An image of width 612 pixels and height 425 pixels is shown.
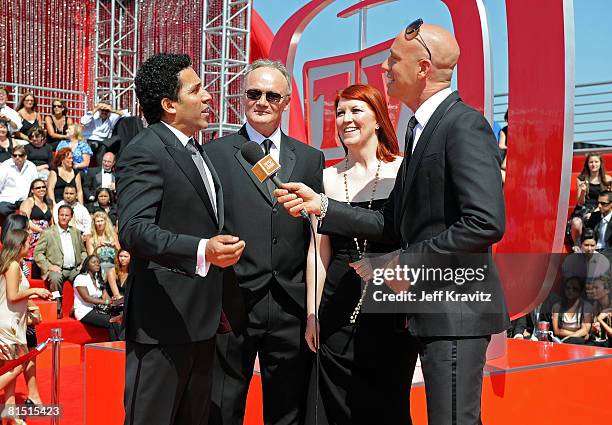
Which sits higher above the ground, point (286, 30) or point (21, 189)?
point (286, 30)

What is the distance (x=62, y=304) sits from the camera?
9.68 m

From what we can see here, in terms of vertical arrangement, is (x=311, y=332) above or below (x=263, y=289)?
below

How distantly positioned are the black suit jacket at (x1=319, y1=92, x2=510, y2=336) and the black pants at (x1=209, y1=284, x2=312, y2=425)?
2.89ft

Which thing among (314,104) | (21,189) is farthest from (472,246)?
(21,189)

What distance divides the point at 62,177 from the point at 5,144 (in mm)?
993

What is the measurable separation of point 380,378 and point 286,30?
17.7ft

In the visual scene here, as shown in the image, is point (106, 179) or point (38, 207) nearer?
point (38, 207)

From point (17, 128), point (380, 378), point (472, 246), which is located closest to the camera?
point (472, 246)

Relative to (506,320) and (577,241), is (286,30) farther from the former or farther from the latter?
(506,320)

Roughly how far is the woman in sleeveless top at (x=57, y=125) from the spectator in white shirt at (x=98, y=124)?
1.11 feet

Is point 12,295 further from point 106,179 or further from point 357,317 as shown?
point 106,179

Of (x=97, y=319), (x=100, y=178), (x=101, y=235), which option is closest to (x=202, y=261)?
(x=97, y=319)

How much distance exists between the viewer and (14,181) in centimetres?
1102

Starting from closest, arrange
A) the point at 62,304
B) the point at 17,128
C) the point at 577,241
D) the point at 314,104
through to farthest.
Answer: the point at 314,104
the point at 577,241
the point at 62,304
the point at 17,128
